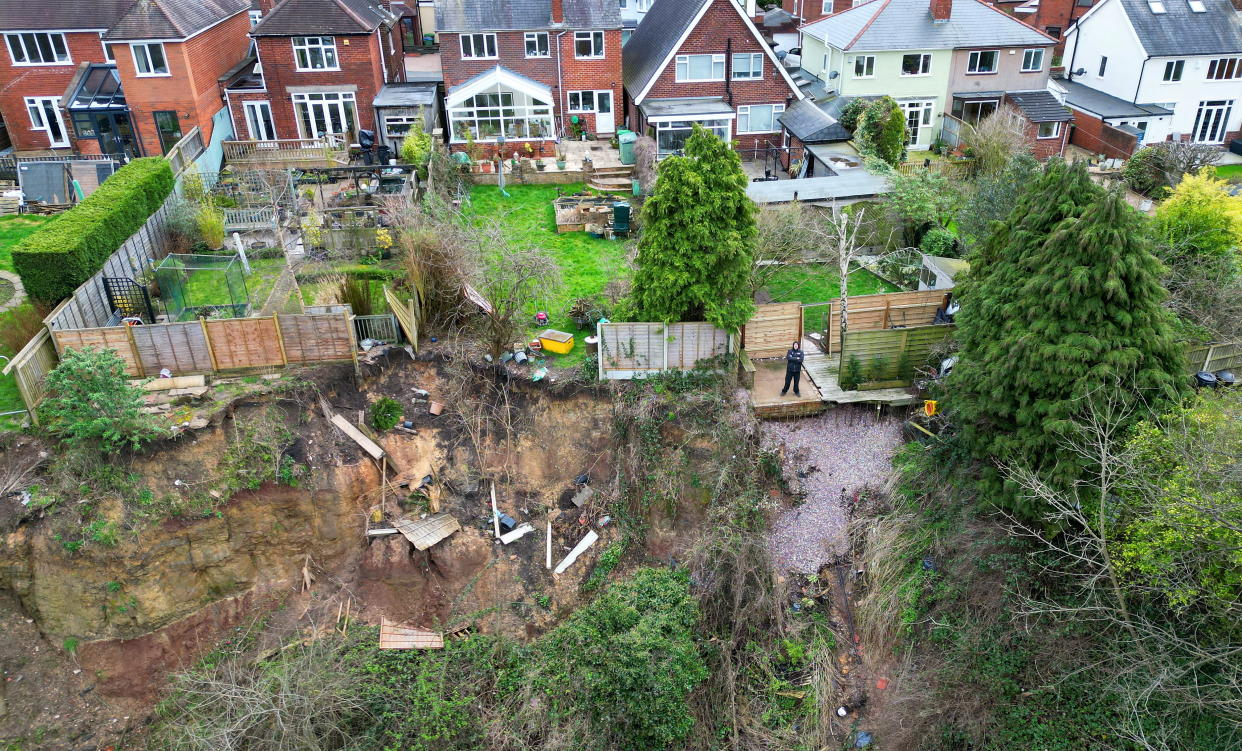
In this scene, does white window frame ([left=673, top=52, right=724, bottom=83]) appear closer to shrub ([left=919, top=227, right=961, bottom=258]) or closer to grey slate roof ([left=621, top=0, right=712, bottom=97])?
grey slate roof ([left=621, top=0, right=712, bottom=97])

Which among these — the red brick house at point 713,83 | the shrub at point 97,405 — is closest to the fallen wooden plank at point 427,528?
the shrub at point 97,405

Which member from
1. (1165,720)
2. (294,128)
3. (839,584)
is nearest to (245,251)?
(294,128)

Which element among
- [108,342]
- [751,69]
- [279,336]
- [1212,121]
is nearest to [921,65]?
[751,69]

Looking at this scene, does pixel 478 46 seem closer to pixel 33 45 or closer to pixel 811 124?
pixel 811 124

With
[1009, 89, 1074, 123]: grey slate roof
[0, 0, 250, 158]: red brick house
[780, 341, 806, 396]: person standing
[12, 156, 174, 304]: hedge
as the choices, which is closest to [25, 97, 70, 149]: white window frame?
[0, 0, 250, 158]: red brick house

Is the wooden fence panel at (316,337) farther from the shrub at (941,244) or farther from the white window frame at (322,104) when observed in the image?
the white window frame at (322,104)

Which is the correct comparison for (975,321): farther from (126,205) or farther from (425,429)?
(126,205)

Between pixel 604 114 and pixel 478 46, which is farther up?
pixel 478 46
